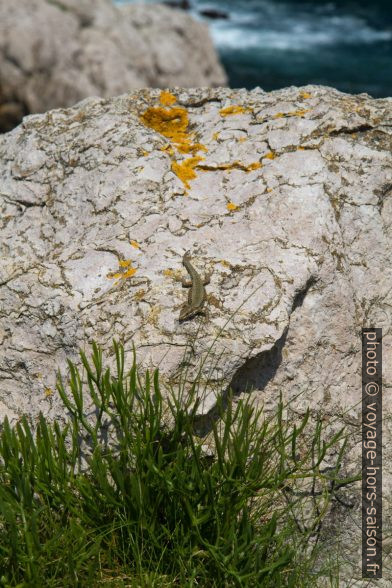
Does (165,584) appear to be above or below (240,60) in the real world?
below

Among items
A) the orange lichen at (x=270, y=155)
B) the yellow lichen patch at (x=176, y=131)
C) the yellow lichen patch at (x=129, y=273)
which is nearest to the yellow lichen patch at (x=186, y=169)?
the yellow lichen patch at (x=176, y=131)

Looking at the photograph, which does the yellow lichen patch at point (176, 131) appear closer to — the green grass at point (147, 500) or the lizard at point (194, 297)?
the lizard at point (194, 297)

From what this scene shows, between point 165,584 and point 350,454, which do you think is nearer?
point 165,584

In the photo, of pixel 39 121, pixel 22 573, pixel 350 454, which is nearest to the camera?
pixel 22 573

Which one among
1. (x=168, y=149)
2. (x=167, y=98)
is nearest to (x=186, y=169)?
(x=168, y=149)

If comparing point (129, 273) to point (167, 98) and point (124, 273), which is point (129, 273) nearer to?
point (124, 273)

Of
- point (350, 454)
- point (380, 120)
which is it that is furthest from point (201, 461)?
point (380, 120)

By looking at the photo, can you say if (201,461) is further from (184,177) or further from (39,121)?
(39,121)
